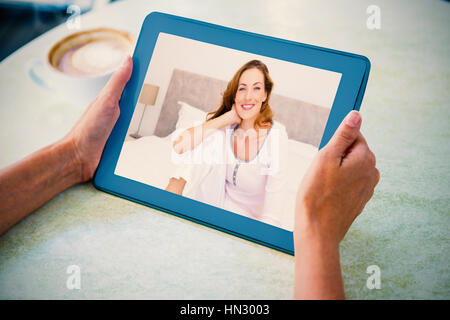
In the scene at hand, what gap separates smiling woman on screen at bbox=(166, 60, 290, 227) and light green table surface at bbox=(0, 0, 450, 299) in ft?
0.19

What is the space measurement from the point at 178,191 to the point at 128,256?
129mm

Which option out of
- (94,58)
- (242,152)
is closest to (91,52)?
(94,58)

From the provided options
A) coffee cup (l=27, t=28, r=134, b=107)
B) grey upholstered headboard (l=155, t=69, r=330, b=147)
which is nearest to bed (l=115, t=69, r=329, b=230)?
grey upholstered headboard (l=155, t=69, r=330, b=147)

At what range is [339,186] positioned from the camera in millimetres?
496

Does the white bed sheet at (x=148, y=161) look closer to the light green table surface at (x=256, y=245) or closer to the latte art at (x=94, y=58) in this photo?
the light green table surface at (x=256, y=245)

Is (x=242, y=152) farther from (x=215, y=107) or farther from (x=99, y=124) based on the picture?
(x=99, y=124)

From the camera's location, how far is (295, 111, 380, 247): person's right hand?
47 centimetres

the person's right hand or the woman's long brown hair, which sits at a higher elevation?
the woman's long brown hair

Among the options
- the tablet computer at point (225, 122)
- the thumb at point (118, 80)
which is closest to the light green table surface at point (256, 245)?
the tablet computer at point (225, 122)

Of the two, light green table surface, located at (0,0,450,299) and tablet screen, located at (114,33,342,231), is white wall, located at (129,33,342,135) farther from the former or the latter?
light green table surface, located at (0,0,450,299)

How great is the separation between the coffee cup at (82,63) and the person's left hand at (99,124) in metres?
0.07

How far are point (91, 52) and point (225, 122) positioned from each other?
35 cm

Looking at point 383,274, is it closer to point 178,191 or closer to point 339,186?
point 339,186
